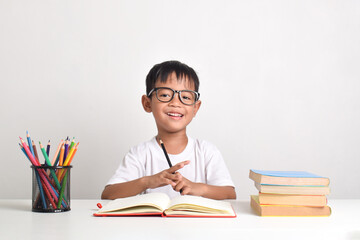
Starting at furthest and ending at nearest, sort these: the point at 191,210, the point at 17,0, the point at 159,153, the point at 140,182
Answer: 1. the point at 17,0
2. the point at 159,153
3. the point at 140,182
4. the point at 191,210

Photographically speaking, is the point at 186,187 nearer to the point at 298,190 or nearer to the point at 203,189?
the point at 203,189

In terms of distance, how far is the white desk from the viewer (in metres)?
0.82

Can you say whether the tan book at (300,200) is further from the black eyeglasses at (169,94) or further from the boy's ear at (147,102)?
the boy's ear at (147,102)

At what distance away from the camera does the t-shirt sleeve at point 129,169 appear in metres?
1.52

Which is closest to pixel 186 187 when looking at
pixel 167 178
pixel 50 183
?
pixel 167 178

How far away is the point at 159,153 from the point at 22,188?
3.14 feet

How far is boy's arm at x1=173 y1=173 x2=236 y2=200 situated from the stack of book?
30 cm

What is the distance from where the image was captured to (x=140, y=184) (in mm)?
1368

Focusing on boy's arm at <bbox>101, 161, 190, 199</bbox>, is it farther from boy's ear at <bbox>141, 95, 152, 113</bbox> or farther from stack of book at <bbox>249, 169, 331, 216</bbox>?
boy's ear at <bbox>141, 95, 152, 113</bbox>

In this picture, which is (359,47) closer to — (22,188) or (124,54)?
(124,54)

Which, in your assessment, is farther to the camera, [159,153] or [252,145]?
[252,145]

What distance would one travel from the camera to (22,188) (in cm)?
221

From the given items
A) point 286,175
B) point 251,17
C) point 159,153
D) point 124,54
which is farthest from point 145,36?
point 286,175

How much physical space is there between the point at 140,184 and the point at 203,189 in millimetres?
206
